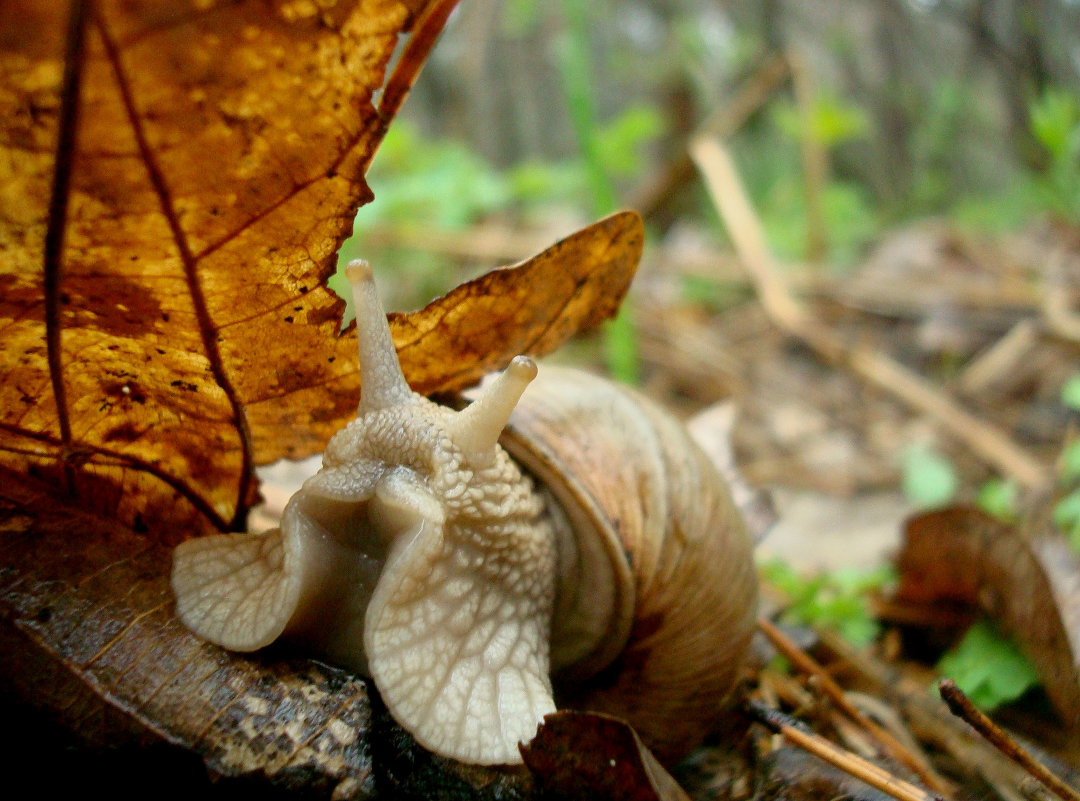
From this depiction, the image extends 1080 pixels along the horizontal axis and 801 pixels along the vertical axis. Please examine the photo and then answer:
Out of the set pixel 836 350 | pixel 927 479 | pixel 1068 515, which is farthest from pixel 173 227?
pixel 836 350

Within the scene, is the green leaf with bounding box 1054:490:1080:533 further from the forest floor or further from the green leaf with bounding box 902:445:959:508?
the green leaf with bounding box 902:445:959:508

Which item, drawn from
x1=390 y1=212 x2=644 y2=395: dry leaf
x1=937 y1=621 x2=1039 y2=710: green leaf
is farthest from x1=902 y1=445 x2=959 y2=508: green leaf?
x1=390 y1=212 x2=644 y2=395: dry leaf

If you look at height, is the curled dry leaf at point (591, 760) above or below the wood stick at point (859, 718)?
above

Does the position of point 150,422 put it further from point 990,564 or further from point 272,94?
point 990,564

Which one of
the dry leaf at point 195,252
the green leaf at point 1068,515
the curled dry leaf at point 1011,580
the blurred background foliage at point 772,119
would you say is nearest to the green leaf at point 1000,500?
the green leaf at point 1068,515

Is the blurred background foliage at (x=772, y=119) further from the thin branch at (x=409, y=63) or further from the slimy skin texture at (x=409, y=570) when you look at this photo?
the thin branch at (x=409, y=63)

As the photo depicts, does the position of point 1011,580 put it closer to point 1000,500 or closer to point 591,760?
point 1000,500

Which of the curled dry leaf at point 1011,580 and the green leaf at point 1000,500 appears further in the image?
the green leaf at point 1000,500
